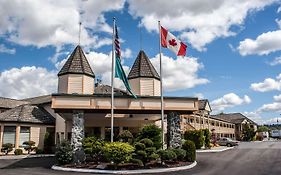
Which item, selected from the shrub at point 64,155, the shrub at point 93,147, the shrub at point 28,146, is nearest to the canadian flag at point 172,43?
the shrub at point 93,147

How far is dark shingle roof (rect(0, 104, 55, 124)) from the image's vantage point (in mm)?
34463

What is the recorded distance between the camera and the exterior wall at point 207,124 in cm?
5022

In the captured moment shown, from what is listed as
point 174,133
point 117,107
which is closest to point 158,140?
point 174,133

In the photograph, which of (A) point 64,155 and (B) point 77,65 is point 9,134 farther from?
(A) point 64,155

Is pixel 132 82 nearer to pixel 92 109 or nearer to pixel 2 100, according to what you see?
pixel 92 109

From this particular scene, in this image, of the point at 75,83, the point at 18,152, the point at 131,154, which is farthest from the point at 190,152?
the point at 18,152

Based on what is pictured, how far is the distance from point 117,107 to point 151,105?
277cm

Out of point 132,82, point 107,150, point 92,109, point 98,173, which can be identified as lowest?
point 98,173

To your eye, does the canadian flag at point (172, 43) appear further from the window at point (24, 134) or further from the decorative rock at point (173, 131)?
the window at point (24, 134)

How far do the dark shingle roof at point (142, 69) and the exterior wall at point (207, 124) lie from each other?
18.1 metres

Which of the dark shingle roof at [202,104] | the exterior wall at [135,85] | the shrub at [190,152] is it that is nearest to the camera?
the shrub at [190,152]

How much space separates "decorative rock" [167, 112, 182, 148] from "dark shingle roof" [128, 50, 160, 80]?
27.9 ft

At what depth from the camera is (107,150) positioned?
1900 cm

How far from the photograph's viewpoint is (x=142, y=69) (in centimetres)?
3234
